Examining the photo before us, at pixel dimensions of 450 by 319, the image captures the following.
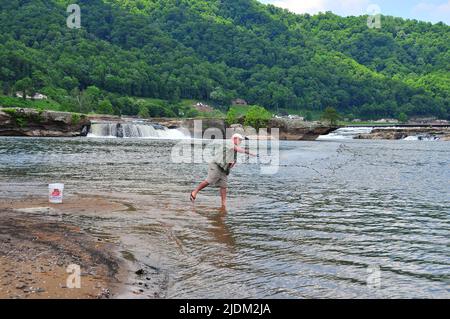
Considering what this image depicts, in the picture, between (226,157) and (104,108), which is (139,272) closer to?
(226,157)

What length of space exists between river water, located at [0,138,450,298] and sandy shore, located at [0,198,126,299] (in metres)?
0.80

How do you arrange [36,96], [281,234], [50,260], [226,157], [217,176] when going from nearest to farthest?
[50,260] < [281,234] < [226,157] < [217,176] < [36,96]

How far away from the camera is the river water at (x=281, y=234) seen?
8.00 m

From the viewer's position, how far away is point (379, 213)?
599 inches

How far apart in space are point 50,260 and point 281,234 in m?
5.67

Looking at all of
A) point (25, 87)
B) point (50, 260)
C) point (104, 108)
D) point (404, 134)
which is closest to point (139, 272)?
point (50, 260)

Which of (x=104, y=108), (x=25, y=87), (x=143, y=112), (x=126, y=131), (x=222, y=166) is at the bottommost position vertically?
(x=222, y=166)

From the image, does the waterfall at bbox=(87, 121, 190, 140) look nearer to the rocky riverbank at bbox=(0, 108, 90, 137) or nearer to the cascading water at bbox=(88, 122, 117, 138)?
the cascading water at bbox=(88, 122, 117, 138)

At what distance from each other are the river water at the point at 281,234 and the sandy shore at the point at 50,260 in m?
0.80

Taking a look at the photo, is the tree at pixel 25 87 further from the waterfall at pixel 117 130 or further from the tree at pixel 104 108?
the waterfall at pixel 117 130

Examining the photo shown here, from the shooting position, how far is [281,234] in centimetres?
1179

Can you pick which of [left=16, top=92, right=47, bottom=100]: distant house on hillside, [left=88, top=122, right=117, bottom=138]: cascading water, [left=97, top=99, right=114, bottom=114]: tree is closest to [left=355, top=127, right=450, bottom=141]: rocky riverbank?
[left=88, top=122, right=117, bottom=138]: cascading water

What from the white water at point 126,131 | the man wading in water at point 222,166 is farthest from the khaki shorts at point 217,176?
the white water at point 126,131
